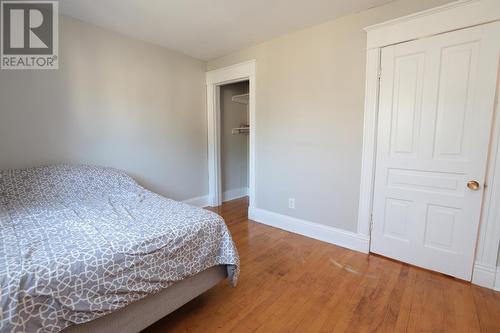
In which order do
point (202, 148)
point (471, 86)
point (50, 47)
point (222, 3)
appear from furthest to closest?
1. point (202, 148)
2. point (50, 47)
3. point (222, 3)
4. point (471, 86)

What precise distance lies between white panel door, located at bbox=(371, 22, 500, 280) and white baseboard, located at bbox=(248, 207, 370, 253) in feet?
0.65

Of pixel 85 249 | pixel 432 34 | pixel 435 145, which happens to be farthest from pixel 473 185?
pixel 85 249

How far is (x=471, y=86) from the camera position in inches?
72.3

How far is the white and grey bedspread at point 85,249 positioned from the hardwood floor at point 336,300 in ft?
0.96

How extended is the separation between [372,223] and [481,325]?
1023 mm

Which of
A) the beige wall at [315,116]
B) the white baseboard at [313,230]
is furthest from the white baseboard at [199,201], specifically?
the beige wall at [315,116]

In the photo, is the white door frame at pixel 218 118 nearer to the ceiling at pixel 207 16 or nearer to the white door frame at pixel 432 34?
the ceiling at pixel 207 16

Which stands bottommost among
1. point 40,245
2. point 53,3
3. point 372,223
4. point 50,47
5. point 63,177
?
point 372,223

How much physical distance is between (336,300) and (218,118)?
3.06 m

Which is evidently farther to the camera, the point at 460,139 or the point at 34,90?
the point at 34,90

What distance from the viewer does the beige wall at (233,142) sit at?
4.41 metres

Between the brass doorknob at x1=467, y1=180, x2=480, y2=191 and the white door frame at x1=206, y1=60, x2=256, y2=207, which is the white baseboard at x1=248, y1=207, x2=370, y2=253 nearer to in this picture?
the white door frame at x1=206, y1=60, x2=256, y2=207

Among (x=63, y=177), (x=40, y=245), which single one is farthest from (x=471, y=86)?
(x=63, y=177)

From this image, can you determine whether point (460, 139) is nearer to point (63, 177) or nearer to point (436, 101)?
point (436, 101)
